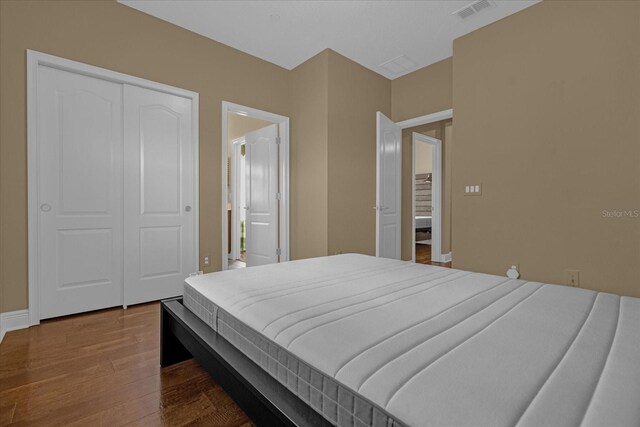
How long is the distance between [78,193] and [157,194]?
1.97 ft

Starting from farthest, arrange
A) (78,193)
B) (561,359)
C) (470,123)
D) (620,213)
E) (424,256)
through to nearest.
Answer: (424,256), (470,123), (78,193), (620,213), (561,359)

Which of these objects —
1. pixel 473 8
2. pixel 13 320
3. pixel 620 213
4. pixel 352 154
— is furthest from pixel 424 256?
pixel 13 320

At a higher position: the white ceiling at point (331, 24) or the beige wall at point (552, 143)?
the white ceiling at point (331, 24)

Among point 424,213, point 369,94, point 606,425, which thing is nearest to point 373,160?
point 369,94

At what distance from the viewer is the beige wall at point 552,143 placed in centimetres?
235

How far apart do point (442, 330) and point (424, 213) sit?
643 cm

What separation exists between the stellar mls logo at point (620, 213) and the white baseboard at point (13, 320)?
4.50m

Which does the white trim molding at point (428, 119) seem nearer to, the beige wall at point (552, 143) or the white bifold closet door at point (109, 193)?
the beige wall at point (552, 143)

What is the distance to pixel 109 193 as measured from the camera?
2.67 metres

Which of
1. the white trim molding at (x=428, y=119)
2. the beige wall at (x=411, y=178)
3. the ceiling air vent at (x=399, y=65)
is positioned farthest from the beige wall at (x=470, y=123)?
the beige wall at (x=411, y=178)

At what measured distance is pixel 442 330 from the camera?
0.88m

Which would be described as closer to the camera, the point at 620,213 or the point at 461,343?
the point at 461,343

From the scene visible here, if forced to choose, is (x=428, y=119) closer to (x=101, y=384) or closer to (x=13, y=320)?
(x=101, y=384)

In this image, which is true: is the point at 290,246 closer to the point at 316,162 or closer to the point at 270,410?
the point at 316,162
